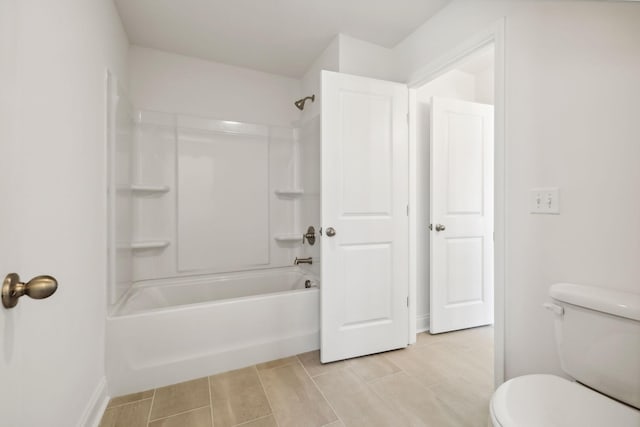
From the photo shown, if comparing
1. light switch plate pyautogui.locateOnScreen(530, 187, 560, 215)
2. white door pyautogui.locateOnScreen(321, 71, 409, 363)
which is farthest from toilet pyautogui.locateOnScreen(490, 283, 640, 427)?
white door pyautogui.locateOnScreen(321, 71, 409, 363)

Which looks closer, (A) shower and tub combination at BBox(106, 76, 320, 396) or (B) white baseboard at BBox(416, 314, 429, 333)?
(A) shower and tub combination at BBox(106, 76, 320, 396)

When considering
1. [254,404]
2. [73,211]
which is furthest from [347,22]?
[254,404]

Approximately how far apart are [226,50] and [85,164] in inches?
62.9

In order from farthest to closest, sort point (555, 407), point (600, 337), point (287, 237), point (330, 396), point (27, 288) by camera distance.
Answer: point (287, 237) < point (330, 396) < point (600, 337) < point (555, 407) < point (27, 288)

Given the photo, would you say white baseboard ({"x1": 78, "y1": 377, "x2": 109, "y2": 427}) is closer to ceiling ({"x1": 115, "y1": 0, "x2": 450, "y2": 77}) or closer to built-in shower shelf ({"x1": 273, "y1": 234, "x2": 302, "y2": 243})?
built-in shower shelf ({"x1": 273, "y1": 234, "x2": 302, "y2": 243})

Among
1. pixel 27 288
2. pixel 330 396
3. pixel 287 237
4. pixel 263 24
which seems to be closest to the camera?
pixel 27 288

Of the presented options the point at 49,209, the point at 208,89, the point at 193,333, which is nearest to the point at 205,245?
the point at 193,333

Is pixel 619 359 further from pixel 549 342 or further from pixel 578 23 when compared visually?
pixel 578 23

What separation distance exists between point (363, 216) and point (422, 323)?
121cm

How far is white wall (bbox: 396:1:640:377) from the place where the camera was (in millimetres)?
1062

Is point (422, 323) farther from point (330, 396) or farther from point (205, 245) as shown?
point (205, 245)

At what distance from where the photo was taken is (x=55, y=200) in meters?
1.07

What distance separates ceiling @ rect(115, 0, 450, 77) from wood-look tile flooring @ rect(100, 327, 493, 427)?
8.03 ft

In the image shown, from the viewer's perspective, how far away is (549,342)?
128cm
